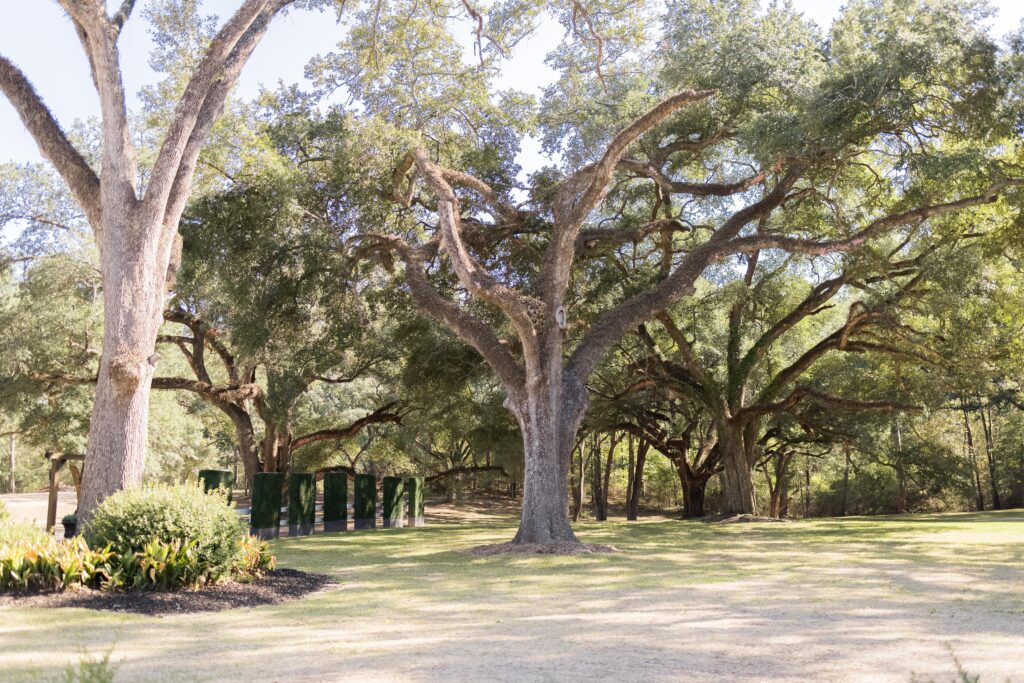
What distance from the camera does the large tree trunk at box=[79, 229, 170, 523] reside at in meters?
10.1

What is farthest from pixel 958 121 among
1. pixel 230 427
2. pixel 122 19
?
pixel 230 427

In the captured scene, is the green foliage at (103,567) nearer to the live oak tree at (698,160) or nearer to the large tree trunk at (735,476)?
the live oak tree at (698,160)

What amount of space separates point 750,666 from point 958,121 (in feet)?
40.6

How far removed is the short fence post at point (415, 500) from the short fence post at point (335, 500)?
3.44m

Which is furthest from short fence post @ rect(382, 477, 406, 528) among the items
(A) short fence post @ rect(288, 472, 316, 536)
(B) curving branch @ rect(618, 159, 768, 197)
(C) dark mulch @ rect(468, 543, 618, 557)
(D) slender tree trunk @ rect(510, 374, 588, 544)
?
(B) curving branch @ rect(618, 159, 768, 197)

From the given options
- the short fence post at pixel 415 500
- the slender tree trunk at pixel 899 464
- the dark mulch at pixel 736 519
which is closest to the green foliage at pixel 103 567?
the short fence post at pixel 415 500

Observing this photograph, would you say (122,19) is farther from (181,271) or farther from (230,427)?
(230,427)

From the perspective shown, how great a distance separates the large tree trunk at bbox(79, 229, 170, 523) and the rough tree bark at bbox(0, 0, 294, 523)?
0.04 ft

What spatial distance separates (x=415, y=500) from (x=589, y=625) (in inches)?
685

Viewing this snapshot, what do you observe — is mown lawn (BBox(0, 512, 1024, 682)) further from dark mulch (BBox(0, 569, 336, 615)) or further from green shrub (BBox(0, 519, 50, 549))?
green shrub (BBox(0, 519, 50, 549))

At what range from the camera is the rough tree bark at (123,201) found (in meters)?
10.2

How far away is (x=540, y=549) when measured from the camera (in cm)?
1298

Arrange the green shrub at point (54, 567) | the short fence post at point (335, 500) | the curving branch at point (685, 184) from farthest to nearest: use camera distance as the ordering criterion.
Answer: the short fence post at point (335, 500) → the curving branch at point (685, 184) → the green shrub at point (54, 567)

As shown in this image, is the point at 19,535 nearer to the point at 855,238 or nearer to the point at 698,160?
the point at 855,238
